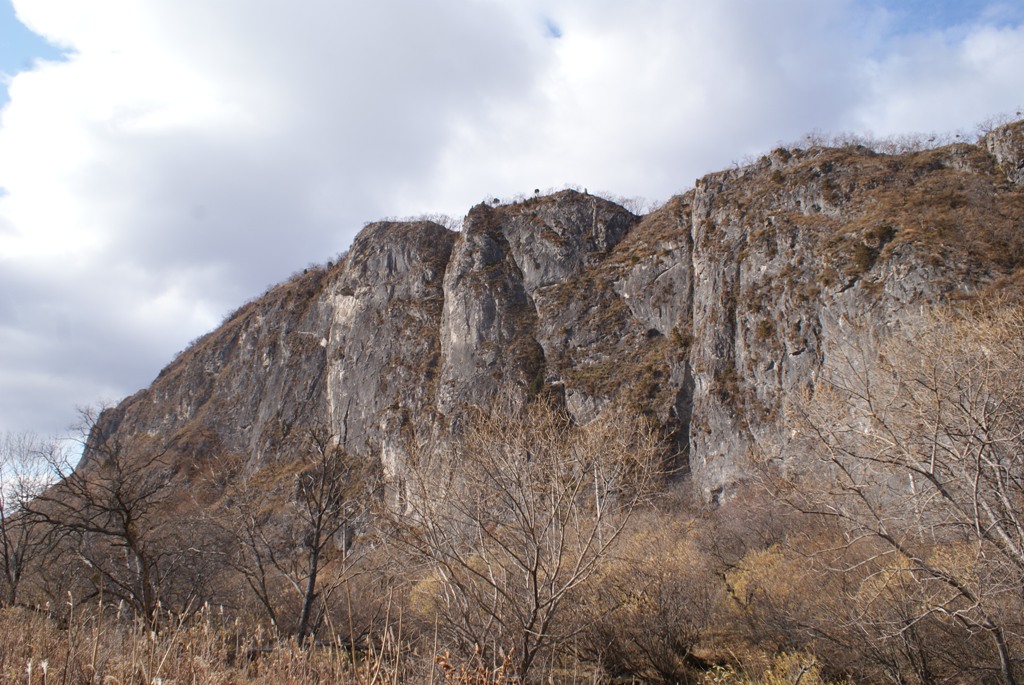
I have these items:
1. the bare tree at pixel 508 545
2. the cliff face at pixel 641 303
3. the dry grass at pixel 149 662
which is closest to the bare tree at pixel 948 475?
the bare tree at pixel 508 545

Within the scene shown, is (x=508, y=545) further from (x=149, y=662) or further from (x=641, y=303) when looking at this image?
(x=641, y=303)

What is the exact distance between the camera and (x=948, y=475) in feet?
40.8

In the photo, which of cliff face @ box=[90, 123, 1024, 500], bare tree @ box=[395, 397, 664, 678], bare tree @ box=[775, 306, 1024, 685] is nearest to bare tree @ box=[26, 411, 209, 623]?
bare tree @ box=[395, 397, 664, 678]

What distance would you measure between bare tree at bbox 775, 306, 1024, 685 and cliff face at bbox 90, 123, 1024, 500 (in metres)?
6.10

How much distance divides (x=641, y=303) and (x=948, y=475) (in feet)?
95.0

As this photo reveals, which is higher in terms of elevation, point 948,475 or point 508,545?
point 948,475

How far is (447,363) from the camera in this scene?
4609cm

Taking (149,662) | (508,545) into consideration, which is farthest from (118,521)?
(149,662)

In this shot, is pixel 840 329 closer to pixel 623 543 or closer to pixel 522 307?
pixel 623 543

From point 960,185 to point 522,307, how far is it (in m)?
26.7

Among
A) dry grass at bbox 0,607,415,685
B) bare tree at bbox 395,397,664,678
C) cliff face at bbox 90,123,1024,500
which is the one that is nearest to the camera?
dry grass at bbox 0,607,415,685

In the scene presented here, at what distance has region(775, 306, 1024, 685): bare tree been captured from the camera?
34.3ft

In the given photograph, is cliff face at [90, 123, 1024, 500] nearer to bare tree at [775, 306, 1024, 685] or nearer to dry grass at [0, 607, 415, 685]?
bare tree at [775, 306, 1024, 685]

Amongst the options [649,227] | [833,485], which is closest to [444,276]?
[649,227]
